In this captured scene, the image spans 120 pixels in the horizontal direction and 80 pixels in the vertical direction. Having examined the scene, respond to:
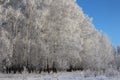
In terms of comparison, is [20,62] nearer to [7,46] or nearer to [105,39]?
[7,46]

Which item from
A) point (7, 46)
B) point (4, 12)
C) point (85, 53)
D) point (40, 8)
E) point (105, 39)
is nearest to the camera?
point (7, 46)

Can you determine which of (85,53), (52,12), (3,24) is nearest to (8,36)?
(3,24)

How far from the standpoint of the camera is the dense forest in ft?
94.5

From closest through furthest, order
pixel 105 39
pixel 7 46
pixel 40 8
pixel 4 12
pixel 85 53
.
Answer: pixel 7 46
pixel 4 12
pixel 40 8
pixel 85 53
pixel 105 39

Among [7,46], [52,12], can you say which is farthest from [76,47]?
[7,46]

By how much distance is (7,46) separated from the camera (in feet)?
88.0

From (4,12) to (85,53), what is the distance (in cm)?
1594

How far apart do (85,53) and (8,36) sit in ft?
49.9

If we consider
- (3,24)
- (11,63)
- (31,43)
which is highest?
(3,24)

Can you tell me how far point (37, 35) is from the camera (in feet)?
98.6

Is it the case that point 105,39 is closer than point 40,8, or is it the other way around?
point 40,8

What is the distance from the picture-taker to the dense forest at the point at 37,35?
28797 mm

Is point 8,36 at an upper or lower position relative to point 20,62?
upper

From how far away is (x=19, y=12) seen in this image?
29.3m
